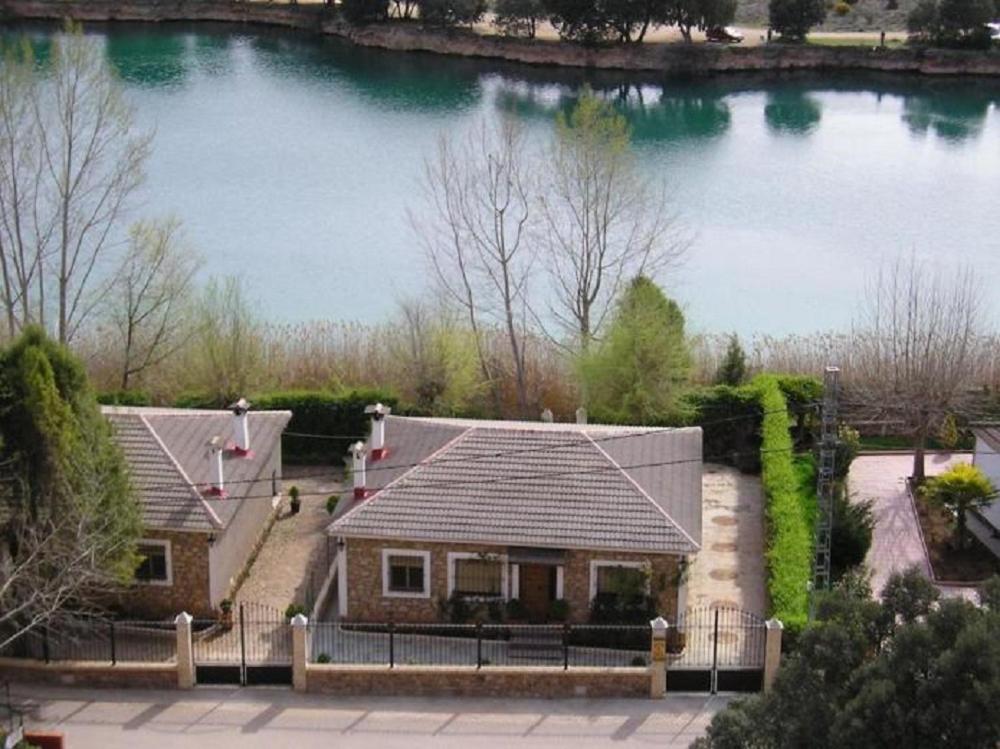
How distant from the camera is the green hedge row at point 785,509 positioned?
2255 centimetres

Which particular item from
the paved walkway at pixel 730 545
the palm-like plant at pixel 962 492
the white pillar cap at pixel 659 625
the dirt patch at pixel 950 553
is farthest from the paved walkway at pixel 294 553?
the palm-like plant at pixel 962 492

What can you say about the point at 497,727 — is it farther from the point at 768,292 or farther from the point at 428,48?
the point at 428,48

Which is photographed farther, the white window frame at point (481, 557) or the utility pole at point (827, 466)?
the white window frame at point (481, 557)

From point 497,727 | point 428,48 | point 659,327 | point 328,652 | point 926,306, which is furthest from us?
point 428,48

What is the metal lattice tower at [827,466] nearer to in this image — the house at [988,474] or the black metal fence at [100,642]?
the house at [988,474]

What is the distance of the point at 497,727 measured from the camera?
21.0 meters

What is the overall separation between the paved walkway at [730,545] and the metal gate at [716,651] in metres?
0.59

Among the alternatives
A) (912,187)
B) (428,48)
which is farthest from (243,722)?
(428,48)

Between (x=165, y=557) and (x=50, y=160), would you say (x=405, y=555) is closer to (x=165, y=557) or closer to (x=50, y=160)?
(x=165, y=557)

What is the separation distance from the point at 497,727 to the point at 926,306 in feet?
55.4

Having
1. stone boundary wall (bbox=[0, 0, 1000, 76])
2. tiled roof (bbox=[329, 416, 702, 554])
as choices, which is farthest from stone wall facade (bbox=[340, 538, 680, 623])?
stone boundary wall (bbox=[0, 0, 1000, 76])

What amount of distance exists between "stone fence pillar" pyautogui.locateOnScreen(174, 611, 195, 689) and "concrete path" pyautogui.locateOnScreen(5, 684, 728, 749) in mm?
193

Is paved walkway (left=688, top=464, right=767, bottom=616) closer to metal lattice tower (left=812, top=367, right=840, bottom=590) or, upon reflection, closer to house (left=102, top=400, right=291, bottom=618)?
metal lattice tower (left=812, top=367, right=840, bottom=590)

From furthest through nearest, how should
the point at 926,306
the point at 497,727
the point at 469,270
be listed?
the point at 469,270
the point at 926,306
the point at 497,727
